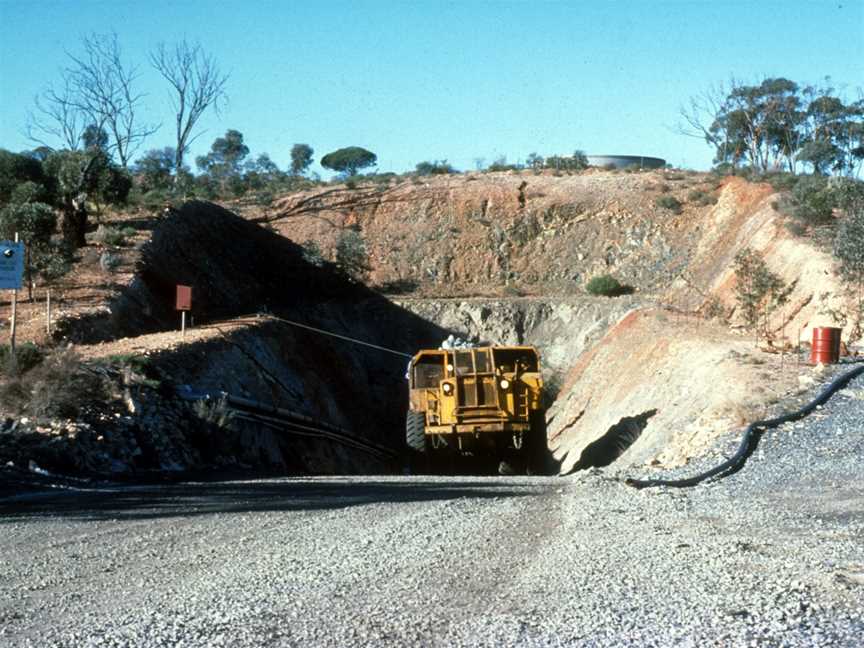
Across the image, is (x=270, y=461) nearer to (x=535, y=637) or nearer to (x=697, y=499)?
(x=697, y=499)

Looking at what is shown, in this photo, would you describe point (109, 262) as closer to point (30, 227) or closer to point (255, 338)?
point (30, 227)

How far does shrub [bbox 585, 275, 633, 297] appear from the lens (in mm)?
53688

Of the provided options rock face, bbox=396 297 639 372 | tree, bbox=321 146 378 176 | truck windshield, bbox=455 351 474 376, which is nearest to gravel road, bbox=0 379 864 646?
truck windshield, bbox=455 351 474 376

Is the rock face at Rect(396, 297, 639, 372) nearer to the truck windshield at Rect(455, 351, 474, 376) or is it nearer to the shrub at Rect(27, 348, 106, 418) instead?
the truck windshield at Rect(455, 351, 474, 376)

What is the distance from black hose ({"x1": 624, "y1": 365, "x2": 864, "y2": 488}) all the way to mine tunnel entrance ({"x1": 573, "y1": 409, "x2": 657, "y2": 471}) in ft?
19.5

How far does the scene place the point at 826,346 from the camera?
27.3 m

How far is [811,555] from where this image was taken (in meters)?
10.2

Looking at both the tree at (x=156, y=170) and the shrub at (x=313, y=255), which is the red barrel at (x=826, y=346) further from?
the tree at (x=156, y=170)

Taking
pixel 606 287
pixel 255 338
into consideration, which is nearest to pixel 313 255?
pixel 606 287

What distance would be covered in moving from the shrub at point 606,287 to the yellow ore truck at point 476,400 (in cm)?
2759

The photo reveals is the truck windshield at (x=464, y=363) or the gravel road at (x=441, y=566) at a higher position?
the truck windshield at (x=464, y=363)

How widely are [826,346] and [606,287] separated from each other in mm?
26441

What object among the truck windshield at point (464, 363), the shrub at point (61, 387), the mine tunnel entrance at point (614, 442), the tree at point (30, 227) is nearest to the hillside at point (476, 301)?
the mine tunnel entrance at point (614, 442)

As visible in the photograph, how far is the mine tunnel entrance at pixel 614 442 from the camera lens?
2945 centimetres
